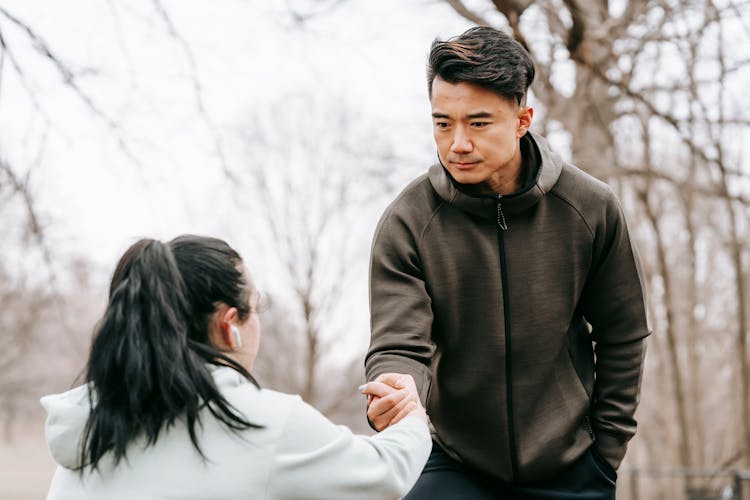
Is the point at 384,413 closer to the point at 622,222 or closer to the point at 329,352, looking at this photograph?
the point at 622,222

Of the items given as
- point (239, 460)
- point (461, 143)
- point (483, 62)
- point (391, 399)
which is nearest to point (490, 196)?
point (461, 143)

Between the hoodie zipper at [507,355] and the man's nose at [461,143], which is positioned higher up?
the man's nose at [461,143]

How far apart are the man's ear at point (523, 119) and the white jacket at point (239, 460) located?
1192 mm

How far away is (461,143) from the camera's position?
2.75 m

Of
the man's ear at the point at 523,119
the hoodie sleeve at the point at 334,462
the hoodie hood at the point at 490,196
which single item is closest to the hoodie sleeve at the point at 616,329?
the hoodie hood at the point at 490,196

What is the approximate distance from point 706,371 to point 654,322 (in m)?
9.83

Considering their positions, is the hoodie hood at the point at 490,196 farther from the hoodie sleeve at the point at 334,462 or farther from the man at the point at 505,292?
the hoodie sleeve at the point at 334,462

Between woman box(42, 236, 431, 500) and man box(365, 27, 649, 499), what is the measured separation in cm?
54

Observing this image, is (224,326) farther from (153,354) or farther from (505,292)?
(505,292)

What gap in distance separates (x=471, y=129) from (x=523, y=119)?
11.3 inches

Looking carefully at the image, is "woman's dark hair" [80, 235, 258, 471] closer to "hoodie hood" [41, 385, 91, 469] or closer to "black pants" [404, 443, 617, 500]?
"hoodie hood" [41, 385, 91, 469]

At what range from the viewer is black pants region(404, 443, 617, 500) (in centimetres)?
295

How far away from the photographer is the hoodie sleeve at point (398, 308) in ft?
9.12

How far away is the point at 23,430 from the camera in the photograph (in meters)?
41.2
